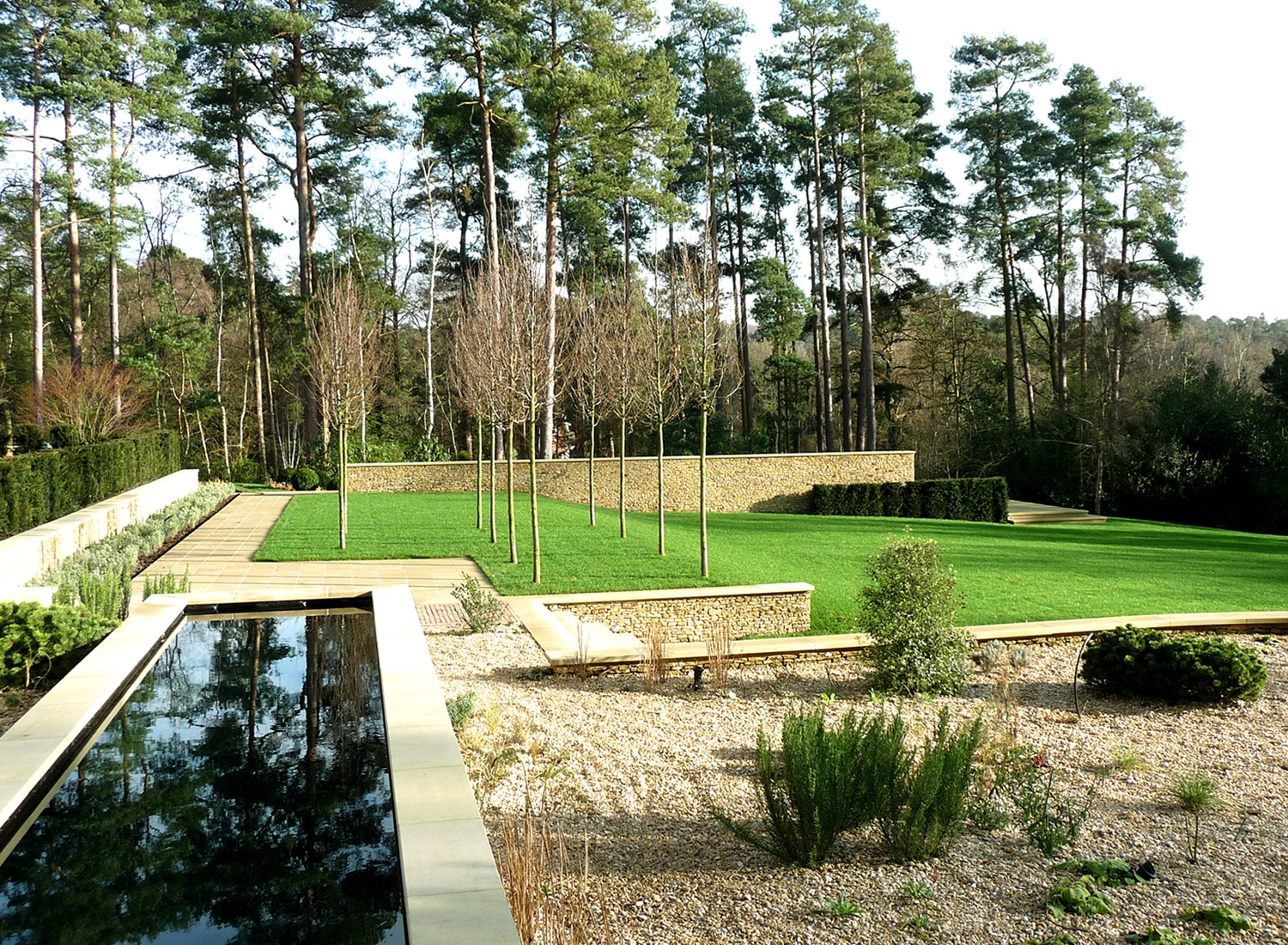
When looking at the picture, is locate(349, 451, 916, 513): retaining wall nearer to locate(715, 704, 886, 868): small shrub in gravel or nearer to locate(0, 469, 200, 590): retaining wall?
locate(0, 469, 200, 590): retaining wall

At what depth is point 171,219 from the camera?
112ft

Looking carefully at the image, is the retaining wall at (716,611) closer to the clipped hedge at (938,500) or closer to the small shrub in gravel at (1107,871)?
the small shrub in gravel at (1107,871)

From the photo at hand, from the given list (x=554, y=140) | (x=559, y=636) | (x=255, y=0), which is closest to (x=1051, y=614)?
(x=559, y=636)

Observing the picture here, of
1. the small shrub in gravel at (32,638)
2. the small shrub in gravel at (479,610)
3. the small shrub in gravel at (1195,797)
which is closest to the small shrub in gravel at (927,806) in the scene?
the small shrub in gravel at (1195,797)

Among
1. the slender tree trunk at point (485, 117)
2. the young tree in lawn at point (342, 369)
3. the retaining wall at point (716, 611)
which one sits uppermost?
the slender tree trunk at point (485, 117)

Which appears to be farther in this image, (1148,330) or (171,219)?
(171,219)

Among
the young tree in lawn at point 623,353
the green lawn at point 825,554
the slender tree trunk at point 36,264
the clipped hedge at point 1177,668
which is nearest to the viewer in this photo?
the clipped hedge at point 1177,668

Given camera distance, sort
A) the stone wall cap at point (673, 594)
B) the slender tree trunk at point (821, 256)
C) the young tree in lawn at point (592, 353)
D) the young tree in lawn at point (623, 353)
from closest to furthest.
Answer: the stone wall cap at point (673, 594) < the young tree in lawn at point (623, 353) < the young tree in lawn at point (592, 353) < the slender tree trunk at point (821, 256)

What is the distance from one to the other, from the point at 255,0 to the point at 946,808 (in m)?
27.5

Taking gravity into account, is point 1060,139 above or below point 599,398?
above

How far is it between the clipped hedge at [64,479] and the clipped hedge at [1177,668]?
35.3 feet

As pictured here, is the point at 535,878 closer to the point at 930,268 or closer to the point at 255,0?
the point at 255,0

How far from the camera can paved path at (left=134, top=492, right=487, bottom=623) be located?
947cm

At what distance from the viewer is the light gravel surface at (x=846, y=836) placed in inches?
128
